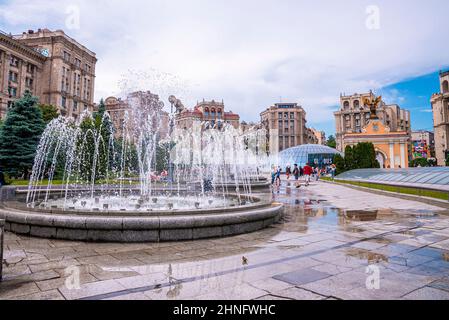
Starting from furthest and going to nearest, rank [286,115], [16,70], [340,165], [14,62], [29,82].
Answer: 1. [286,115]
2. [29,82]
3. [16,70]
4. [14,62]
5. [340,165]

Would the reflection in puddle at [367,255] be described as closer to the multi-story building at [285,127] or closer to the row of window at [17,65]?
the row of window at [17,65]

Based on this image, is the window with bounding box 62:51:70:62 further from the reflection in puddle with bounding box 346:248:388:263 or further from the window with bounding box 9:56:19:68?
the reflection in puddle with bounding box 346:248:388:263

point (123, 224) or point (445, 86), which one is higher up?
point (445, 86)

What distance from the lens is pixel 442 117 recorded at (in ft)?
245

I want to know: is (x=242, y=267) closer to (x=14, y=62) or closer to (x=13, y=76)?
(x=13, y=76)

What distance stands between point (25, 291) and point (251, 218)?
3.97 meters

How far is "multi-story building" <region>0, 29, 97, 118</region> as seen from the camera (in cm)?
4709

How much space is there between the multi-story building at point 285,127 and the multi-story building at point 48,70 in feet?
169

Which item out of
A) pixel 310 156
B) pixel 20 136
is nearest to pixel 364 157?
pixel 310 156

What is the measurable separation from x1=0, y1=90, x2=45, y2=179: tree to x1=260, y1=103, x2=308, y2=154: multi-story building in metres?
73.4

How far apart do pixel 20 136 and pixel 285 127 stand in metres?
77.9

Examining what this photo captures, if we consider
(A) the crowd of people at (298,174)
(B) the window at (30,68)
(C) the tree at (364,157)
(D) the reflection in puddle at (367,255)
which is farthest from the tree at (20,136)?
(B) the window at (30,68)

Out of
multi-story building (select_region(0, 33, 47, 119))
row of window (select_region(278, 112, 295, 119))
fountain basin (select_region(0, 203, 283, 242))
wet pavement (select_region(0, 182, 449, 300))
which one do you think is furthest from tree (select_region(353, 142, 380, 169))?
row of window (select_region(278, 112, 295, 119))
